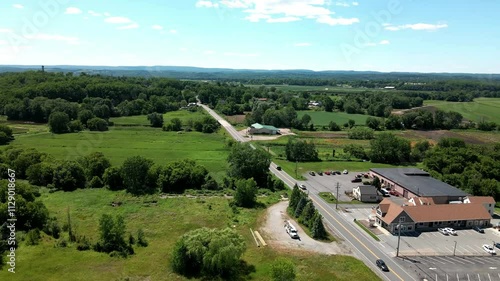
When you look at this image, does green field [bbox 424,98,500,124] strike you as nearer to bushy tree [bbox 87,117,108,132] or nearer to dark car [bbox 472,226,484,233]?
dark car [bbox 472,226,484,233]

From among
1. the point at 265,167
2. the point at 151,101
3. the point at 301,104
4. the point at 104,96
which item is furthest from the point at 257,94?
the point at 265,167

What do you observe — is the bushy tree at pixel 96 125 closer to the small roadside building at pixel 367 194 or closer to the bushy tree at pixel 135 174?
the bushy tree at pixel 135 174

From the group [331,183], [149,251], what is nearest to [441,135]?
[331,183]

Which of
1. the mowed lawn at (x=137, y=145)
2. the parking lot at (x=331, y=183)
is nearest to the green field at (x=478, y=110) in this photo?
the parking lot at (x=331, y=183)

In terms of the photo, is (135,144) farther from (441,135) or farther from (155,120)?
(441,135)

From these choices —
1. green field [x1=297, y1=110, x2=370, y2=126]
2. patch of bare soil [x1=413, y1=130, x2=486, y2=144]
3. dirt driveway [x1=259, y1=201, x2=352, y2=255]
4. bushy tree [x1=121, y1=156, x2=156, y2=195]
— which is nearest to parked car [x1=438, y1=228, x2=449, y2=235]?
dirt driveway [x1=259, y1=201, x2=352, y2=255]
